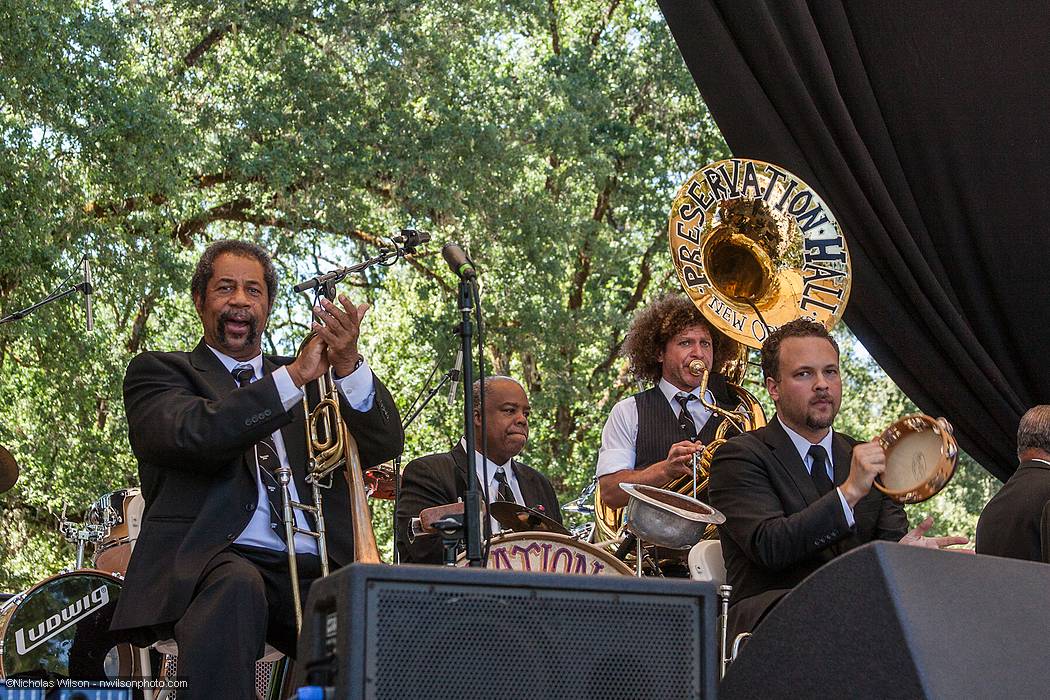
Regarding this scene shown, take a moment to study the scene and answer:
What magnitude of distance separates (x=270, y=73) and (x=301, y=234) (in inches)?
68.5

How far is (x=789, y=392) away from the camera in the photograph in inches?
155

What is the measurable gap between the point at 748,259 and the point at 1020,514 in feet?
4.80

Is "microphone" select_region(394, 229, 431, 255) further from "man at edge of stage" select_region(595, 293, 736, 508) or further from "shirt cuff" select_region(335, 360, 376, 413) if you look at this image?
"man at edge of stage" select_region(595, 293, 736, 508)

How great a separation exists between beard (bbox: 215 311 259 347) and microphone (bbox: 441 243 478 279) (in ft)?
2.74

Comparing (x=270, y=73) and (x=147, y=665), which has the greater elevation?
(x=270, y=73)

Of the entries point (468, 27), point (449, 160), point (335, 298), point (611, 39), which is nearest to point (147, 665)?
point (335, 298)

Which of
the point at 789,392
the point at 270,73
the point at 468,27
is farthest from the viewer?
the point at 468,27

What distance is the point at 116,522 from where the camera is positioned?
607cm

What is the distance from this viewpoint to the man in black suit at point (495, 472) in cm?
518

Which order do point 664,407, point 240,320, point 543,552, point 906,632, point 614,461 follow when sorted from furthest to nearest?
point 664,407
point 614,461
point 543,552
point 240,320
point 906,632

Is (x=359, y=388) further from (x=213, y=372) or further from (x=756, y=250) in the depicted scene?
(x=756, y=250)

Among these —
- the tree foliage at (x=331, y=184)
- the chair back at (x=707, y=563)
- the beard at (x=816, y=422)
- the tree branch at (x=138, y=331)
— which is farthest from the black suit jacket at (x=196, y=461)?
the tree branch at (x=138, y=331)

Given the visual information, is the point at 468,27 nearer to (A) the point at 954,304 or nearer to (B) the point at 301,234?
(B) the point at 301,234

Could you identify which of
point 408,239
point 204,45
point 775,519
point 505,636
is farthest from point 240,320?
point 204,45
